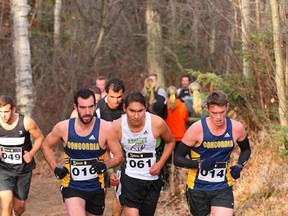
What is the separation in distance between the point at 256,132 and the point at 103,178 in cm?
569

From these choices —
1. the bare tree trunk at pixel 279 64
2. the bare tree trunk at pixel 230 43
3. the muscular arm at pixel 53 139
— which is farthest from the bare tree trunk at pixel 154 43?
the muscular arm at pixel 53 139

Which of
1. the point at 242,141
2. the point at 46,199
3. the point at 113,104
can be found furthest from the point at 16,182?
the point at 46,199

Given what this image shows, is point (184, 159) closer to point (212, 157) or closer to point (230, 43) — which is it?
point (212, 157)

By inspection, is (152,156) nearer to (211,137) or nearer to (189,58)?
(211,137)

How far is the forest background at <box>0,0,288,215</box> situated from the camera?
10680 millimetres

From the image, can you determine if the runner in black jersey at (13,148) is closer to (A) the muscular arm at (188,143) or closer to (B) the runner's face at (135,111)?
(B) the runner's face at (135,111)

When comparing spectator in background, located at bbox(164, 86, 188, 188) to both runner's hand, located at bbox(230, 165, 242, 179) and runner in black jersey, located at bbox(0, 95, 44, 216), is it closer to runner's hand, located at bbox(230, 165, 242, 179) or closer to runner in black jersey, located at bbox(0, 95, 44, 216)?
runner in black jersey, located at bbox(0, 95, 44, 216)

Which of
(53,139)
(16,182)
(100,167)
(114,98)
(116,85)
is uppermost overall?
(116,85)

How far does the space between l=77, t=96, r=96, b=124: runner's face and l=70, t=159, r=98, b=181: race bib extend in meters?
0.40

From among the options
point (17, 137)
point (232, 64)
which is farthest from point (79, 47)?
point (17, 137)

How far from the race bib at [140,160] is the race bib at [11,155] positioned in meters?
1.79

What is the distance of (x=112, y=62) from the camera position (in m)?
22.6

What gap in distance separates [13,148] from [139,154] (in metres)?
1.97

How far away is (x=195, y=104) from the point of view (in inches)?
514
